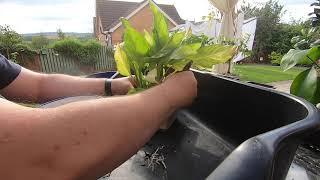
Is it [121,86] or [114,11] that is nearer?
[121,86]

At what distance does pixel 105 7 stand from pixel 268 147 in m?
30.7

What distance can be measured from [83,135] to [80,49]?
16632 millimetres

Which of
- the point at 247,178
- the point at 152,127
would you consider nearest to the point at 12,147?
the point at 152,127

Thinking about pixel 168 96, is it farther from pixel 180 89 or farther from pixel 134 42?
pixel 134 42

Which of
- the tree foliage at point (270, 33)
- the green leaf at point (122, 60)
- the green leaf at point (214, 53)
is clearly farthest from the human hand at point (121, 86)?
the tree foliage at point (270, 33)

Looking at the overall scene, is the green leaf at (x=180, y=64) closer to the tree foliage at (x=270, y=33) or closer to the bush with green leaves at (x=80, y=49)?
the bush with green leaves at (x=80, y=49)

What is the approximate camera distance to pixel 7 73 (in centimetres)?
137

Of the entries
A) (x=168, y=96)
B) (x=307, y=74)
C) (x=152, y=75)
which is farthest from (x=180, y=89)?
(x=307, y=74)

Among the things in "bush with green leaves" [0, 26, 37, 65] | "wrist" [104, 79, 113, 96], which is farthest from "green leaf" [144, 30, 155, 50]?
"bush with green leaves" [0, 26, 37, 65]

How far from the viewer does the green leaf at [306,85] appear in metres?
1.41

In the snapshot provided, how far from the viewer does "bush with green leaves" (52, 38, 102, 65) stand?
16344mm

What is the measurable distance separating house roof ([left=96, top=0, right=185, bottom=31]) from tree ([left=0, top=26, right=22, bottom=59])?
44.9ft

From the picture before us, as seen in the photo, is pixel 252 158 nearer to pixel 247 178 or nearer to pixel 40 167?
pixel 247 178

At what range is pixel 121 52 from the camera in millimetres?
948
